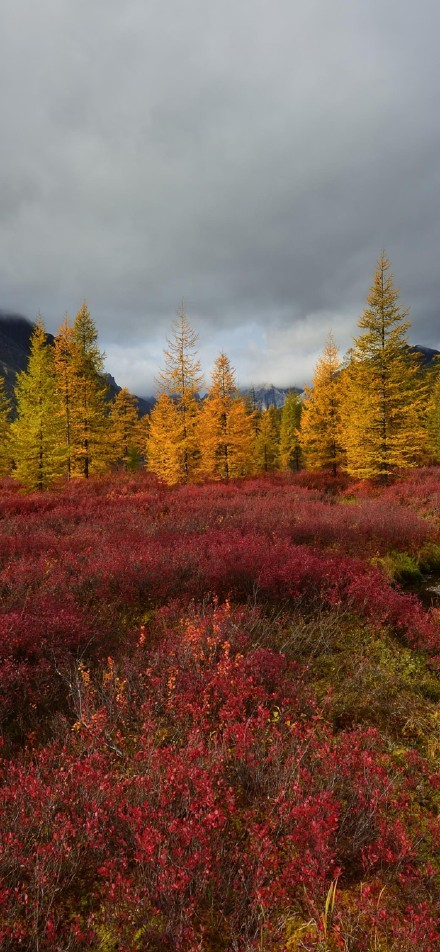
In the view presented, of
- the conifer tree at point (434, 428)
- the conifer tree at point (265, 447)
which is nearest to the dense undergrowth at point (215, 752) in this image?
the conifer tree at point (434, 428)

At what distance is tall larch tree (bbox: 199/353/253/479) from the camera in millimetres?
26594

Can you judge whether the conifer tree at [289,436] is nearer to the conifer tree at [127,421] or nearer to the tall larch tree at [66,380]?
the conifer tree at [127,421]

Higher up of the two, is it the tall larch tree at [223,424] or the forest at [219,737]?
the tall larch tree at [223,424]

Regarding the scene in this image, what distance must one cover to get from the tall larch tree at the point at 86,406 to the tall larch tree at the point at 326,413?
1446 cm

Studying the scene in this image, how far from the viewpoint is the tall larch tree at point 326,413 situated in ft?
94.8

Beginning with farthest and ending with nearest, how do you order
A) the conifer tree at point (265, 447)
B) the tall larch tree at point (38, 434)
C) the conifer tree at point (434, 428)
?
the conifer tree at point (265, 447), the conifer tree at point (434, 428), the tall larch tree at point (38, 434)

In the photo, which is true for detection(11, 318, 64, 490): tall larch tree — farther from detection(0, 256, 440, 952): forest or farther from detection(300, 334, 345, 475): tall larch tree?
detection(300, 334, 345, 475): tall larch tree

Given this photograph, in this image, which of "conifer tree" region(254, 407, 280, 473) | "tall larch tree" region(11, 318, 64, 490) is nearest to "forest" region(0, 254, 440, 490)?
"tall larch tree" region(11, 318, 64, 490)

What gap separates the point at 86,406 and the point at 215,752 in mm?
26486

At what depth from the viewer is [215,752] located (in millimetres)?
3648

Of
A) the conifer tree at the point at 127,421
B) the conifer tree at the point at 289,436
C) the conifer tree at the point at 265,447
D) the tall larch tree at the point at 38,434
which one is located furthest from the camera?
the conifer tree at the point at 289,436

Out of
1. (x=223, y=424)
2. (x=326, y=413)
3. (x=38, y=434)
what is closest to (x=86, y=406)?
(x=38, y=434)

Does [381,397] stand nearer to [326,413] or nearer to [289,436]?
[326,413]

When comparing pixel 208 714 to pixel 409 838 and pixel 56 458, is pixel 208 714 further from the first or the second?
pixel 56 458
